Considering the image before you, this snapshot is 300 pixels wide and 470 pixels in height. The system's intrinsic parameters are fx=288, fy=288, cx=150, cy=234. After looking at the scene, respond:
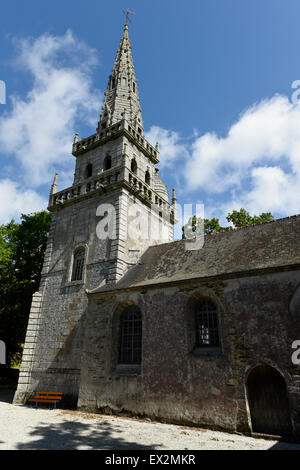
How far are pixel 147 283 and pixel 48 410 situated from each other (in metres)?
6.79

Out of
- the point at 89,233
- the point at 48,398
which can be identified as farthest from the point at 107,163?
the point at 48,398

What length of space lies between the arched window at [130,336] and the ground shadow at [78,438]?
8.92 feet

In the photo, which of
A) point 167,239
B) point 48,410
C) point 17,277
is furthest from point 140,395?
point 17,277

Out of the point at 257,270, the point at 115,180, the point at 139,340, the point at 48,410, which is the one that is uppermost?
the point at 115,180

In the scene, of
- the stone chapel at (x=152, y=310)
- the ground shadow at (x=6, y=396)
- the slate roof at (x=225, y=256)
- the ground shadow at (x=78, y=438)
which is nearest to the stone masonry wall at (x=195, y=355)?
the stone chapel at (x=152, y=310)

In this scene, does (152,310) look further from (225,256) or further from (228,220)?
(228,220)

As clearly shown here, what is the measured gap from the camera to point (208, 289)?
10.5m

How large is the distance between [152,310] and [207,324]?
7.28ft

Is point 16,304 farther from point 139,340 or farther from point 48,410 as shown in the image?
point 139,340

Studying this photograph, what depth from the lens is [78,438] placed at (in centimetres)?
759

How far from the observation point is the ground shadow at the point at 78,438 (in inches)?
266
